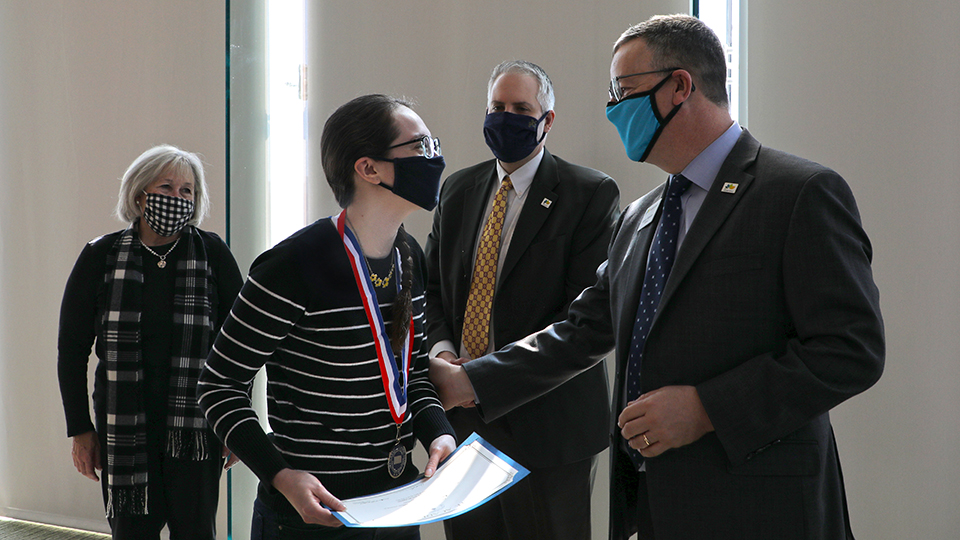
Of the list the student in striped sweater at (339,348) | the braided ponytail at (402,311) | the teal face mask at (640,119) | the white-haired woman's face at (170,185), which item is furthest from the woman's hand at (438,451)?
the white-haired woman's face at (170,185)

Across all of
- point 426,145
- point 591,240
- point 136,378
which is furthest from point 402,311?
point 136,378

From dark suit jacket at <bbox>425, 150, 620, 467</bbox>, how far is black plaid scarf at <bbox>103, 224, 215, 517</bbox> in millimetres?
945

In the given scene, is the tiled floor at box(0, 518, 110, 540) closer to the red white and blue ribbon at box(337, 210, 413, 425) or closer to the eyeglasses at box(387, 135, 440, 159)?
the red white and blue ribbon at box(337, 210, 413, 425)

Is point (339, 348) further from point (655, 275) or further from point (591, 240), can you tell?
point (591, 240)

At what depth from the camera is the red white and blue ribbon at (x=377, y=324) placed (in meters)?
1.61

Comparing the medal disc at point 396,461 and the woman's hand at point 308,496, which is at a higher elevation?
the woman's hand at point 308,496

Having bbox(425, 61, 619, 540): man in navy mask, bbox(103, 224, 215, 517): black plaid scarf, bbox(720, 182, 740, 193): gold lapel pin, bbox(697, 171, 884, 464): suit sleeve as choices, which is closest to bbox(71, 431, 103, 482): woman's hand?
bbox(103, 224, 215, 517): black plaid scarf

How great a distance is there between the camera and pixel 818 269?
1.45 meters

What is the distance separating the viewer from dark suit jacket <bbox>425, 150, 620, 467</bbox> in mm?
2510

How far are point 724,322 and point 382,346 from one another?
0.72 metres

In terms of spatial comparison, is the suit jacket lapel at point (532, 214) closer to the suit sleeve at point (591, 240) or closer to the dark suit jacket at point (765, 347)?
the suit sleeve at point (591, 240)

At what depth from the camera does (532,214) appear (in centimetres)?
261

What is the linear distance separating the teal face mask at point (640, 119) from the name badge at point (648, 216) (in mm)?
130

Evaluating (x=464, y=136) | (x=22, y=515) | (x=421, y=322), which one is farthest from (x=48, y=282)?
(x=421, y=322)
